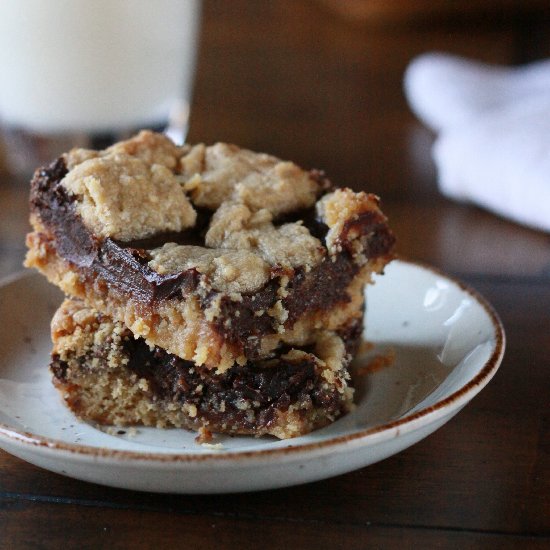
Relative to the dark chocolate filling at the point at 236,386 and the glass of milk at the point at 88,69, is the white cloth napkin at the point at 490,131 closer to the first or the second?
the glass of milk at the point at 88,69

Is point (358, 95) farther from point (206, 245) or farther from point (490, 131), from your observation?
point (206, 245)

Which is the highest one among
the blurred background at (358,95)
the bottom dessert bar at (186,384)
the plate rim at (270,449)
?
the plate rim at (270,449)

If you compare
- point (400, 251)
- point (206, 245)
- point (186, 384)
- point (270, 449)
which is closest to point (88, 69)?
point (400, 251)

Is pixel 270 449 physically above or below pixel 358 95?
above

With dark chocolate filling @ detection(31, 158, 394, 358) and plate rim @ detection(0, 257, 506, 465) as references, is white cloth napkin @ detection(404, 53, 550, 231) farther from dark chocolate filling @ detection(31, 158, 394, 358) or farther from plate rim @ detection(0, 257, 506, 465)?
plate rim @ detection(0, 257, 506, 465)

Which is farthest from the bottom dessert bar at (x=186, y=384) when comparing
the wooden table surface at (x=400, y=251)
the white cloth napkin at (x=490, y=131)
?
the white cloth napkin at (x=490, y=131)

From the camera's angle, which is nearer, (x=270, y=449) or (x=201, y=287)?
(x=270, y=449)

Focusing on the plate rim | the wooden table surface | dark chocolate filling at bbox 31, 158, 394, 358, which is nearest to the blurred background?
the wooden table surface
